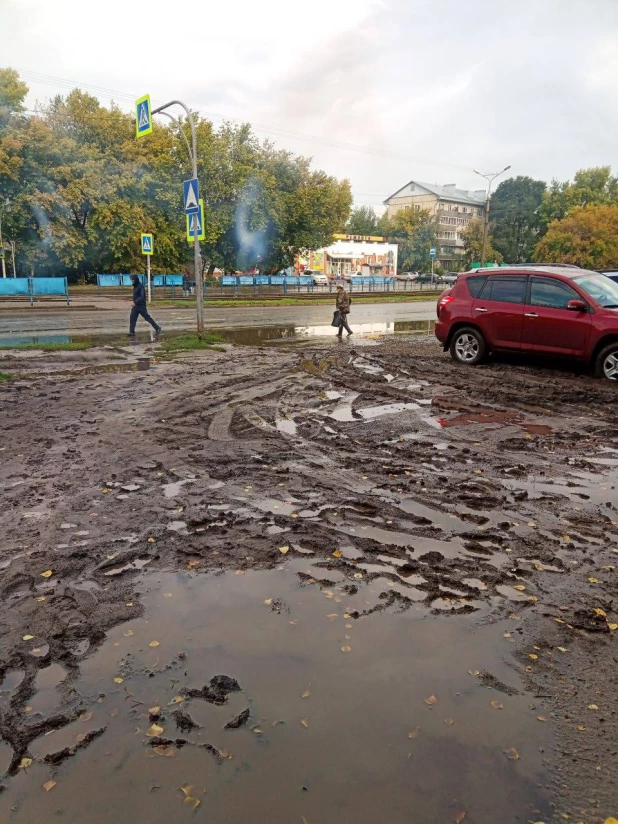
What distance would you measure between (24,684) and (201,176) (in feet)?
145

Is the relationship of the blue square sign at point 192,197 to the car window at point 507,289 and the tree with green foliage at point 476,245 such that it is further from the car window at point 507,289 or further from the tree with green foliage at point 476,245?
the tree with green foliage at point 476,245

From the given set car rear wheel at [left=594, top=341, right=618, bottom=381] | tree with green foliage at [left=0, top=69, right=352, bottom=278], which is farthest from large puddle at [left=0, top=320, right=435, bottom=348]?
tree with green foliage at [left=0, top=69, right=352, bottom=278]

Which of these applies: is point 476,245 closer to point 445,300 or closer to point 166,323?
point 166,323

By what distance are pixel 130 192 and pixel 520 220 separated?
2876 inches

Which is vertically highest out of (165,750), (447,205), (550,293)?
(447,205)

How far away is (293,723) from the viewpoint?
2.70m

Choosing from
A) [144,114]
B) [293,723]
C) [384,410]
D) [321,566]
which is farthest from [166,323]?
[293,723]

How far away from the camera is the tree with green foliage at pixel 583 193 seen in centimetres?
8325

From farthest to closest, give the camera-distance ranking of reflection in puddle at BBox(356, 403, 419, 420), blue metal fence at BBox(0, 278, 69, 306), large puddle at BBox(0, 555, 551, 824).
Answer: blue metal fence at BBox(0, 278, 69, 306), reflection in puddle at BBox(356, 403, 419, 420), large puddle at BBox(0, 555, 551, 824)

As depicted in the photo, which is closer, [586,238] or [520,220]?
[586,238]

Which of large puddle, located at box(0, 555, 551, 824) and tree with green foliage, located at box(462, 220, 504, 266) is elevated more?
tree with green foliage, located at box(462, 220, 504, 266)

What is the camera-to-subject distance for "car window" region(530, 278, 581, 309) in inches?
428

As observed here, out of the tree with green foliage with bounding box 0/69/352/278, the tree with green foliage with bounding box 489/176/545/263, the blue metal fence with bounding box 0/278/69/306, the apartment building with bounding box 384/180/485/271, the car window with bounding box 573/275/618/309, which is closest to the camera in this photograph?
the car window with bounding box 573/275/618/309

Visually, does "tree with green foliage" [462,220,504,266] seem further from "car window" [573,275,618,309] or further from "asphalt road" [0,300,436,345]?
"car window" [573,275,618,309]
